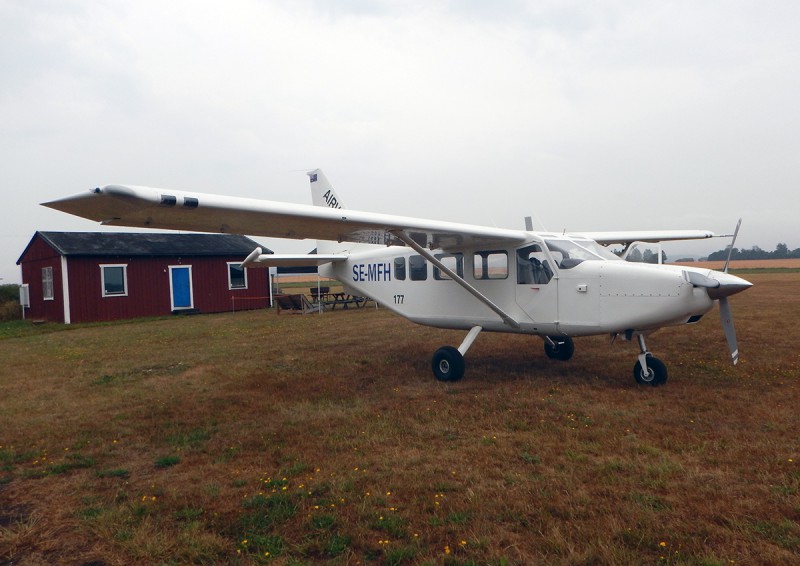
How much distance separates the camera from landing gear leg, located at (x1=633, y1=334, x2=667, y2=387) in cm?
743

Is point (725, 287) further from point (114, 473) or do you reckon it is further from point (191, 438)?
point (114, 473)

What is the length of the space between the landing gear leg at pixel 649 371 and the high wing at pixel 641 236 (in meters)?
→ 4.17

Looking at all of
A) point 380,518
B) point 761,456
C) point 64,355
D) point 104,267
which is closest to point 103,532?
point 380,518

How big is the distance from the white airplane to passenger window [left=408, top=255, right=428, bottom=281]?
2 centimetres

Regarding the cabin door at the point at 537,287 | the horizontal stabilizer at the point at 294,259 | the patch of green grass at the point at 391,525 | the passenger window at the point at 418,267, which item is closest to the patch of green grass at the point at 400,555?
the patch of green grass at the point at 391,525

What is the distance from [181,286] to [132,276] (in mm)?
1985

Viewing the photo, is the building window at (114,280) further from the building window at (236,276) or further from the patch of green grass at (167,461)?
the patch of green grass at (167,461)

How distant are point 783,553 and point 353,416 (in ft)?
14.2

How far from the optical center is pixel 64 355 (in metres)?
12.1

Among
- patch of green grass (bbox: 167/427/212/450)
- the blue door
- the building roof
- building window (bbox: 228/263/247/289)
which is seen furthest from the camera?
building window (bbox: 228/263/247/289)

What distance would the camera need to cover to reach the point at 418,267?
9797 mm

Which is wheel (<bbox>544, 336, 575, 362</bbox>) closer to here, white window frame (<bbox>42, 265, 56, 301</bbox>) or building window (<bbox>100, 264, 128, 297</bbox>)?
building window (<bbox>100, 264, 128, 297</bbox>)

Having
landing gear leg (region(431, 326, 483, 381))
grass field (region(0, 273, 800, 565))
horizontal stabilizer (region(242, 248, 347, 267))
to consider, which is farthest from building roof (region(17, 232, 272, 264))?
landing gear leg (region(431, 326, 483, 381))

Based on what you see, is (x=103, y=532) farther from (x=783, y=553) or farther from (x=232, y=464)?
(x=783, y=553)
